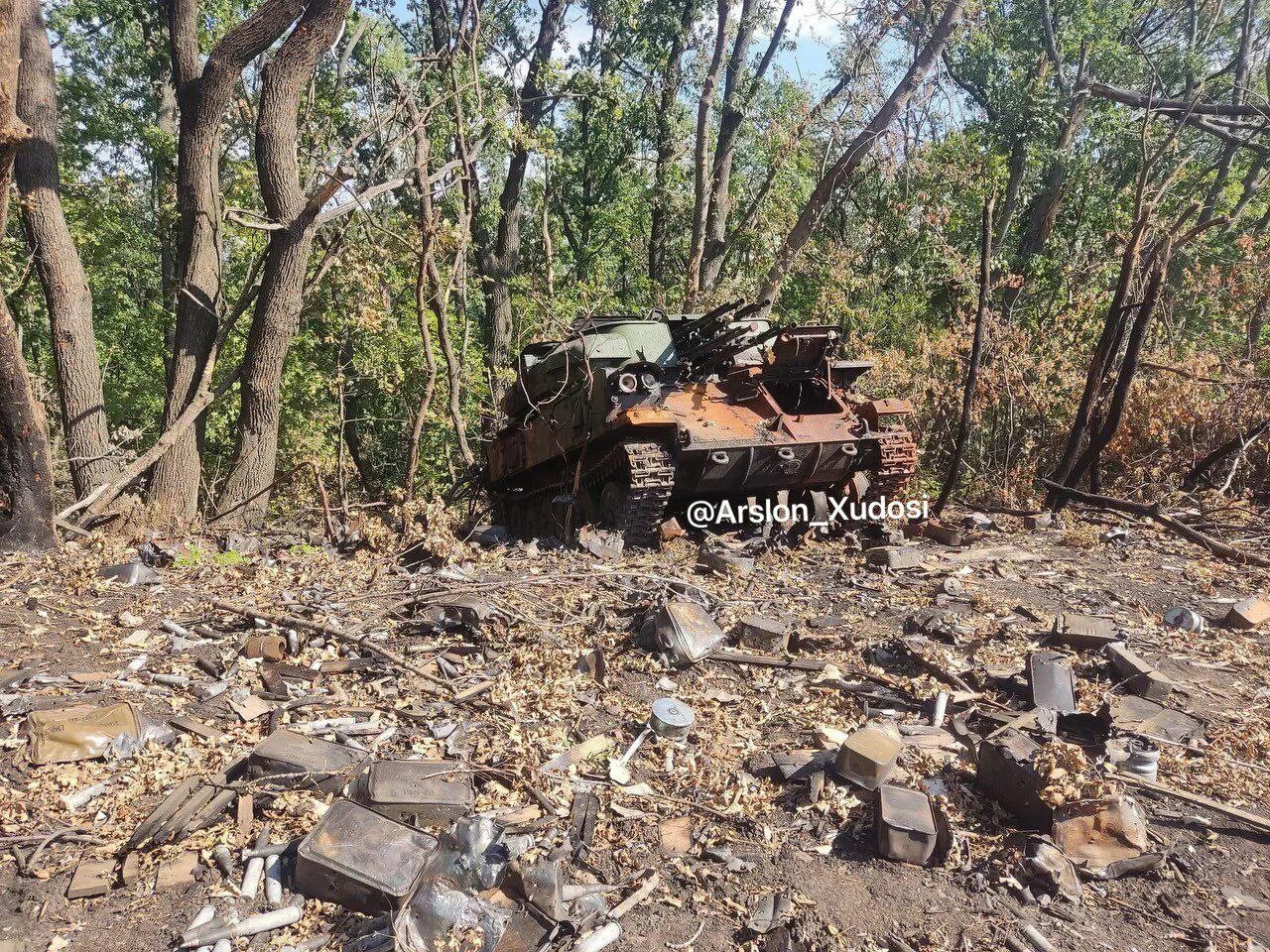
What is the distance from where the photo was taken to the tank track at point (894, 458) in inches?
340

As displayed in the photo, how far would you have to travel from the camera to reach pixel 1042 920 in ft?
9.48

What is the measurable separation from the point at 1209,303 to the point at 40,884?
61.3 feet

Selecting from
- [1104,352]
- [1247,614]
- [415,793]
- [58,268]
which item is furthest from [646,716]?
[1104,352]

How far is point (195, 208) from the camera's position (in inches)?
332

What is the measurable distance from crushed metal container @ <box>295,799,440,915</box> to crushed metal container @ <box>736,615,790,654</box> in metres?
2.64

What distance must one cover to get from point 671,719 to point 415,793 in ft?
4.35

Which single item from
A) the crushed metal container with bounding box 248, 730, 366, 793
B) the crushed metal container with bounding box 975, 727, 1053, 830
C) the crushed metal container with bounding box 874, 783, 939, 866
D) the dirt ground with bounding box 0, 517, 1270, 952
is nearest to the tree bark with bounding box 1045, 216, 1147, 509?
the dirt ground with bounding box 0, 517, 1270, 952

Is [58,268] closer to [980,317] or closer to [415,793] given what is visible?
[415,793]

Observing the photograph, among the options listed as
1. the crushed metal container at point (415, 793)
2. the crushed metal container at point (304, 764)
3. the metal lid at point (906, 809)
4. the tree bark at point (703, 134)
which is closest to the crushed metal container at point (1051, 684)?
the metal lid at point (906, 809)

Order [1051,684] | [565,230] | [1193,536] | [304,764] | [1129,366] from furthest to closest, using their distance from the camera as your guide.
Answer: [565,230], [1129,366], [1193,536], [1051,684], [304,764]

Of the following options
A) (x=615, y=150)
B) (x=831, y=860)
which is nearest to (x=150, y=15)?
(x=615, y=150)

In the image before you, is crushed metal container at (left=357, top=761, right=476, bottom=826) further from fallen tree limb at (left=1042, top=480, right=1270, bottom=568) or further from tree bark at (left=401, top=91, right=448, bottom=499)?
fallen tree limb at (left=1042, top=480, right=1270, bottom=568)

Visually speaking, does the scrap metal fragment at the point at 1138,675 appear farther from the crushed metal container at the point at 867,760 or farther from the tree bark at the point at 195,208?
the tree bark at the point at 195,208

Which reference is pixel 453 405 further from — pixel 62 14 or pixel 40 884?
pixel 62 14
